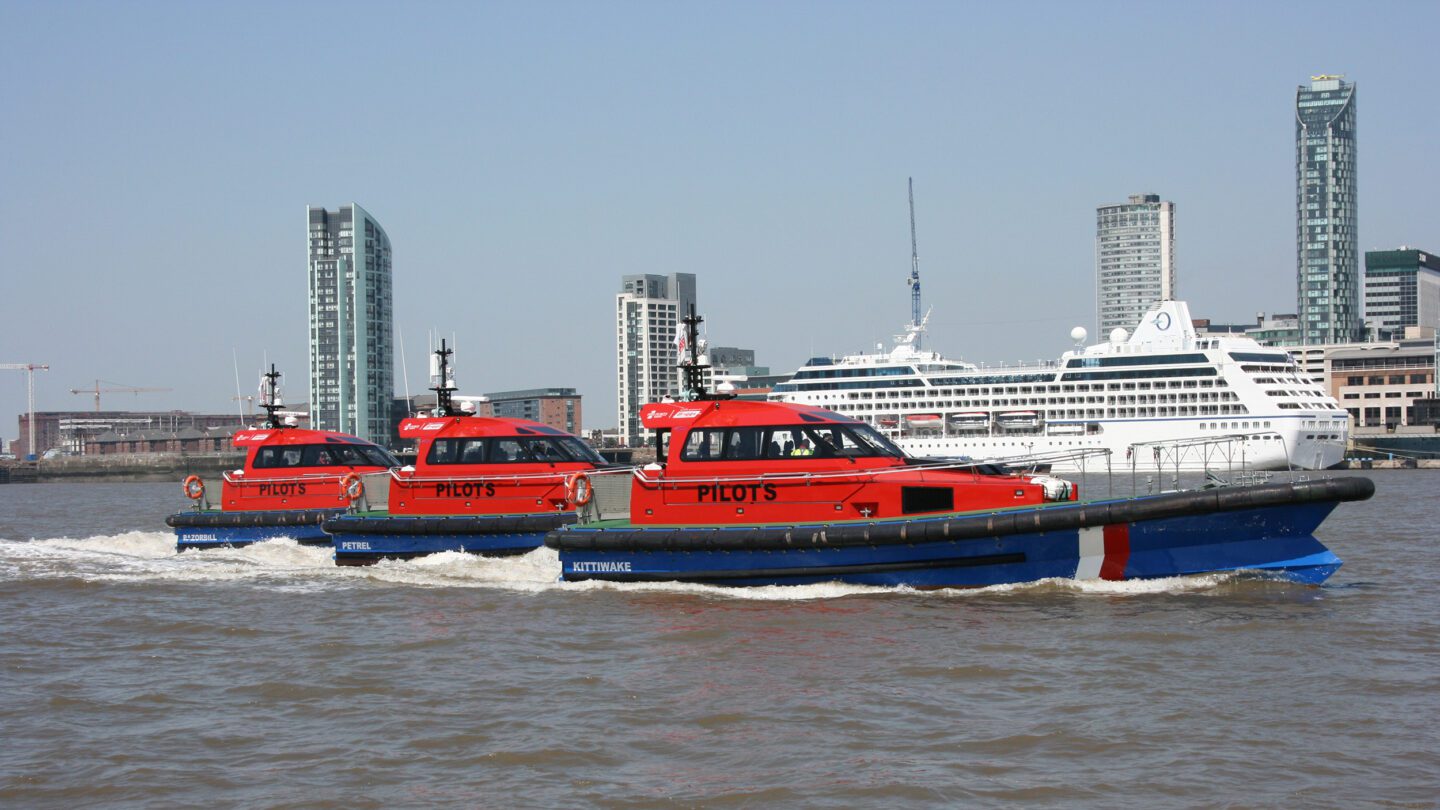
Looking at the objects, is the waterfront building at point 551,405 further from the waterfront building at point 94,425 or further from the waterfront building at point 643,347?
the waterfront building at point 94,425

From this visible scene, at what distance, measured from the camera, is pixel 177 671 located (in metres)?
11.0

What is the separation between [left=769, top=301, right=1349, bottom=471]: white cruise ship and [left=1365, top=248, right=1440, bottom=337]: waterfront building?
10960 centimetres

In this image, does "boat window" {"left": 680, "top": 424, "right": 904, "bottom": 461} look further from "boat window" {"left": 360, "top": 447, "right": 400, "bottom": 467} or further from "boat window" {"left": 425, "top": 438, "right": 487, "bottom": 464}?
"boat window" {"left": 360, "top": 447, "right": 400, "bottom": 467}

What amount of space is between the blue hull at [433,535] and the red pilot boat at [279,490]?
7.24 ft

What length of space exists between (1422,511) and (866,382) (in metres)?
43.4

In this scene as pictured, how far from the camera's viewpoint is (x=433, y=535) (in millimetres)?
18094

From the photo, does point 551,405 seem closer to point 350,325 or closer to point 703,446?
point 350,325

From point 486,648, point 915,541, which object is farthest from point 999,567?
point 486,648

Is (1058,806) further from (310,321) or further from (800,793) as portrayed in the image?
(310,321)

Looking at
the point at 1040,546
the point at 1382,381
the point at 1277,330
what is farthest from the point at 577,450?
the point at 1277,330

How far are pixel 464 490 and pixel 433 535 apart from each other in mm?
815

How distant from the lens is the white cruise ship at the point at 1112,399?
59.5 meters

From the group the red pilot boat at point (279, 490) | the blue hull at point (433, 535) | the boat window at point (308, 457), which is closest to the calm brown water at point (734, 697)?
the blue hull at point (433, 535)

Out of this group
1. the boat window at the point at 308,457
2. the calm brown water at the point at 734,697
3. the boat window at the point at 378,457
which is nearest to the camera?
the calm brown water at the point at 734,697
